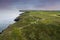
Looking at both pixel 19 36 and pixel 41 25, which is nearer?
pixel 19 36

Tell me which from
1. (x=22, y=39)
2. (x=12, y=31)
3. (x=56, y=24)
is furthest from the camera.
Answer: (x=56, y=24)

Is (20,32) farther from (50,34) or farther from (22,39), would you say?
(50,34)

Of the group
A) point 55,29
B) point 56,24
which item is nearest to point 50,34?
point 55,29

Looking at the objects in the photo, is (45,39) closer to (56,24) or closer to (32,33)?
(32,33)

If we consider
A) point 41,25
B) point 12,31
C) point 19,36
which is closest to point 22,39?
point 19,36

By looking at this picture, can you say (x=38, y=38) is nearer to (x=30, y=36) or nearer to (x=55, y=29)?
(x=30, y=36)

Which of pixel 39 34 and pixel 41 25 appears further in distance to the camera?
pixel 41 25

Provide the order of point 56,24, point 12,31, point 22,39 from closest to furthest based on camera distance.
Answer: point 22,39 < point 12,31 < point 56,24

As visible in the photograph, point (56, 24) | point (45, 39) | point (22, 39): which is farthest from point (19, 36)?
point (56, 24)
